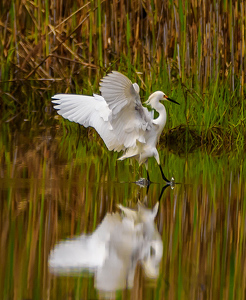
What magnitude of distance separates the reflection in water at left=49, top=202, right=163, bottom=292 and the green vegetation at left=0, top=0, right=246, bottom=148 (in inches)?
165

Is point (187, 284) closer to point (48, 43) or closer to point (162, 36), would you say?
point (162, 36)

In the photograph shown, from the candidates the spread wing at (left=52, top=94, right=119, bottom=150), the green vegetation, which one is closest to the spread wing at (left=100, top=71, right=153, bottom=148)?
the spread wing at (left=52, top=94, right=119, bottom=150)

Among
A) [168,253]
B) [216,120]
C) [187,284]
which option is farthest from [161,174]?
[187,284]

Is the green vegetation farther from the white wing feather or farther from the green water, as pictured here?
the white wing feather

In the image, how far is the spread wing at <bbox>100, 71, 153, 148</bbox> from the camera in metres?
5.79

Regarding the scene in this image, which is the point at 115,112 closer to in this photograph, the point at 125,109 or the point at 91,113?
the point at 125,109

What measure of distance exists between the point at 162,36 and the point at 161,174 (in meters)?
3.18

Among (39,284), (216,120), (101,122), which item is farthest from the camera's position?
(216,120)

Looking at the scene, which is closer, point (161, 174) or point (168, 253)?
point (168, 253)

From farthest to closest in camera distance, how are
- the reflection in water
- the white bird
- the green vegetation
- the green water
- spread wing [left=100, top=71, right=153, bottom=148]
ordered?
1. the green vegetation
2. the white bird
3. spread wing [left=100, top=71, right=153, bottom=148]
4. the reflection in water
5. the green water

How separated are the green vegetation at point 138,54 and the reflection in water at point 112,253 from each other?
4.19 meters

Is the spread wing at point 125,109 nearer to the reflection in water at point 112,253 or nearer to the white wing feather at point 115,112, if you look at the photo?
the white wing feather at point 115,112

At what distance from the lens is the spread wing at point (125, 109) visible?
19.0 feet

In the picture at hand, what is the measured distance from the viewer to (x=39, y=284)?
10.9ft
